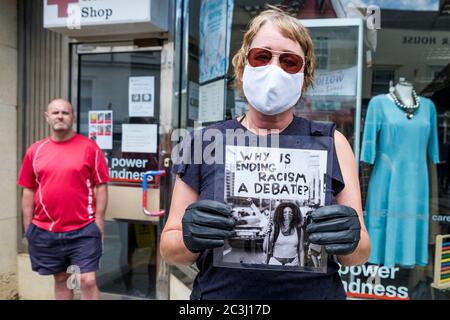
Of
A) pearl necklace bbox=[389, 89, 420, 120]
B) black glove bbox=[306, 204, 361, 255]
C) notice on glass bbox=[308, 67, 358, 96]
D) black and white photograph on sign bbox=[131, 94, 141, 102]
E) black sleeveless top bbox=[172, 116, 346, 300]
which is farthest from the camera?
black and white photograph on sign bbox=[131, 94, 141, 102]

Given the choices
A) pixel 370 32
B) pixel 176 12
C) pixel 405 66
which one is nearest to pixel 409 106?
pixel 405 66

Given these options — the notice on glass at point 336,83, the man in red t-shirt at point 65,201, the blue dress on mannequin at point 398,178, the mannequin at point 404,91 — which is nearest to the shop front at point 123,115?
the man in red t-shirt at point 65,201

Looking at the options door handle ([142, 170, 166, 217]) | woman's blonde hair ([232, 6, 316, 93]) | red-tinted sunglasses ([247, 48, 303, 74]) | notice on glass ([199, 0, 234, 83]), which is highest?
notice on glass ([199, 0, 234, 83])

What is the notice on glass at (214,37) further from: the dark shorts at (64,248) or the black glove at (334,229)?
the black glove at (334,229)

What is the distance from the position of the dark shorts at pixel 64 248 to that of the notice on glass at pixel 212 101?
1199 millimetres

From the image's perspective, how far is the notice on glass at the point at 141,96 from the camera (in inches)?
137

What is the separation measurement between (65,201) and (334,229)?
2300 millimetres

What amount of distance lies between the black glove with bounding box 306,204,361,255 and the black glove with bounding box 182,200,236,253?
0.23m

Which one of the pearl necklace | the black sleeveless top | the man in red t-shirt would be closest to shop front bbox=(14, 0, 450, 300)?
the pearl necklace

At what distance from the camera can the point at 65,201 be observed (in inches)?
113

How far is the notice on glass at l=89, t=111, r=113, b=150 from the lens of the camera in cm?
360

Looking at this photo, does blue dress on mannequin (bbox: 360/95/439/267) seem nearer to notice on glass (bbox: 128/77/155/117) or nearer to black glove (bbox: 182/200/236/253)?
notice on glass (bbox: 128/77/155/117)

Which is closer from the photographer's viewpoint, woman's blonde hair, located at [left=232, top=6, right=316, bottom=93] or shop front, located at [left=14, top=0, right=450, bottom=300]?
woman's blonde hair, located at [left=232, top=6, right=316, bottom=93]
